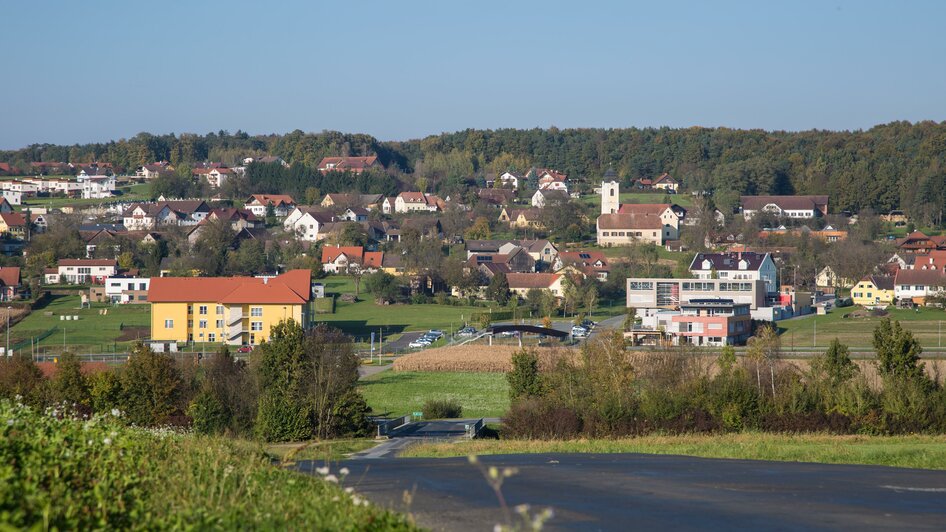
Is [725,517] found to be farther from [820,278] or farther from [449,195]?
[449,195]

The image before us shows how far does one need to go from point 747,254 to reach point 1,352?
40006 mm

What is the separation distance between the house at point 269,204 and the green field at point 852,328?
55.8 m

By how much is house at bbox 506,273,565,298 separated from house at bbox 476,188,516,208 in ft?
124

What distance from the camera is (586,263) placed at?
71.3 m

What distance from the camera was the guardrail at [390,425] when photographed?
2312cm

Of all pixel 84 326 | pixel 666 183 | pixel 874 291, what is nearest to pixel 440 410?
pixel 84 326

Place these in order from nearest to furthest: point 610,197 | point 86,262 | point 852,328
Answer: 1. point 852,328
2. point 86,262
3. point 610,197

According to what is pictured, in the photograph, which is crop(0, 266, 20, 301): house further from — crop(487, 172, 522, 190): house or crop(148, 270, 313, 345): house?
crop(487, 172, 522, 190): house

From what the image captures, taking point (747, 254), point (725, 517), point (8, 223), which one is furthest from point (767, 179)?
point (725, 517)

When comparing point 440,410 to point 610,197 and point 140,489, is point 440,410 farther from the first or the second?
point 610,197

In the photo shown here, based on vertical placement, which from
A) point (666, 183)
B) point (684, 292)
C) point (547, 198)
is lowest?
point (684, 292)

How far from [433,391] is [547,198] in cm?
6306

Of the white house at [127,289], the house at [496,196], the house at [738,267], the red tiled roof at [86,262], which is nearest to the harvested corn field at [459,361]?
the white house at [127,289]

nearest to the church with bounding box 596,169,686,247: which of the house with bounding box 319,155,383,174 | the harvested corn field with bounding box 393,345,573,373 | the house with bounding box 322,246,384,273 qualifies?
the house with bounding box 322,246,384,273
